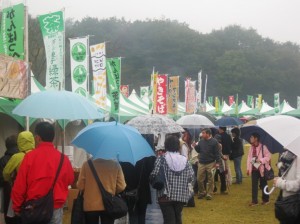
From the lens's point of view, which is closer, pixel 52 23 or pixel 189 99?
pixel 52 23

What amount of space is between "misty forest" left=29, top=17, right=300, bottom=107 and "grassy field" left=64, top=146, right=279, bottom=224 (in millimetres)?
43513

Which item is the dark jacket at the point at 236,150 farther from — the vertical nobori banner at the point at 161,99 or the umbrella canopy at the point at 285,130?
the umbrella canopy at the point at 285,130

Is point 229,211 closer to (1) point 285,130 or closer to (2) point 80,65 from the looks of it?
(1) point 285,130

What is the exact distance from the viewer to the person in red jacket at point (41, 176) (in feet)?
11.9

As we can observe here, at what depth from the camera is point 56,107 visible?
4750mm

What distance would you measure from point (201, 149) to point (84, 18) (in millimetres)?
57585

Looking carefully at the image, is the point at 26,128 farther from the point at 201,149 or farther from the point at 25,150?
the point at 201,149

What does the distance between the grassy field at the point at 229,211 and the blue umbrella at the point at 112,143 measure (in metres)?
3.54

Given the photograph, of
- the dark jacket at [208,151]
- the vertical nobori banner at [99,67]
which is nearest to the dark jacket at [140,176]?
the dark jacket at [208,151]

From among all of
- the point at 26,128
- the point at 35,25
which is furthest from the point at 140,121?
the point at 35,25

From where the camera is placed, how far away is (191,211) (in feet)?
28.1

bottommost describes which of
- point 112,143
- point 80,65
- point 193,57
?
point 112,143

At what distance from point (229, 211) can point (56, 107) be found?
16.5 feet

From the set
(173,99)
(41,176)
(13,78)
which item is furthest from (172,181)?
(173,99)
